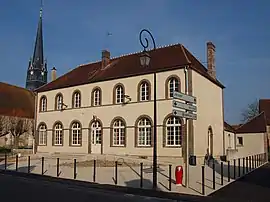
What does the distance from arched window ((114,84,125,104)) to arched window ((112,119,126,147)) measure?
68.8 inches

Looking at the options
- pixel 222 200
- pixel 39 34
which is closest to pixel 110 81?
pixel 222 200

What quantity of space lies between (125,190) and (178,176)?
2.28 meters

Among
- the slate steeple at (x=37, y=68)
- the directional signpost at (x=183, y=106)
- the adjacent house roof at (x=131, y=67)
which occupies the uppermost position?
the slate steeple at (x=37, y=68)

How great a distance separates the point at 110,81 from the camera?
27984mm

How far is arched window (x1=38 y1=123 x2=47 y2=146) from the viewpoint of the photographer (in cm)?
3281

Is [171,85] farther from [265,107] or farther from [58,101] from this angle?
[265,107]

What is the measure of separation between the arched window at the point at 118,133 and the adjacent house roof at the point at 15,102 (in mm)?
22541

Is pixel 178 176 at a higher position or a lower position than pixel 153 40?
lower

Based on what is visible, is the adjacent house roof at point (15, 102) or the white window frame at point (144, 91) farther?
the adjacent house roof at point (15, 102)

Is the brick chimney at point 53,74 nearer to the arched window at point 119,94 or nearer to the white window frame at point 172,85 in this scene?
the arched window at point 119,94

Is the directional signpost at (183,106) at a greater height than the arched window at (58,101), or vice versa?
the arched window at (58,101)

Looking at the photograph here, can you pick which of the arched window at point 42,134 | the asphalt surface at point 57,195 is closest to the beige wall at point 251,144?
the arched window at point 42,134

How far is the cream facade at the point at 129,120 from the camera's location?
23719mm

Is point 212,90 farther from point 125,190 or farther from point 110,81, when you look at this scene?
point 125,190
